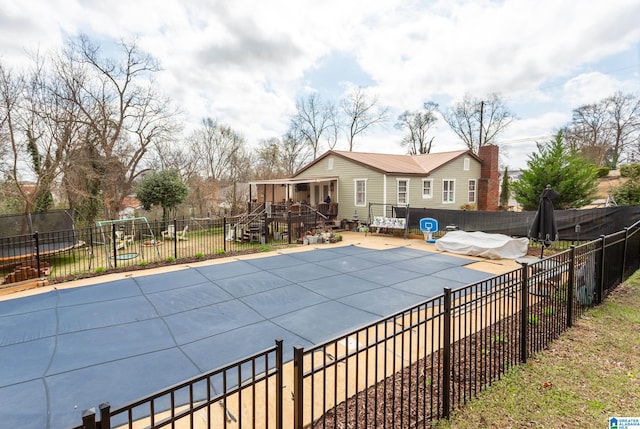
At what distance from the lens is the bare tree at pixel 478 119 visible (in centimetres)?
3475

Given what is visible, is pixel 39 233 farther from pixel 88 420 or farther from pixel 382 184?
pixel 382 184

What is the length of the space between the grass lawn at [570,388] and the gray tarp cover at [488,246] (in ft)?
16.5

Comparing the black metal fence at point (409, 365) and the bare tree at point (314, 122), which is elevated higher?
the bare tree at point (314, 122)

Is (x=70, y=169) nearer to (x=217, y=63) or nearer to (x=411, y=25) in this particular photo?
(x=217, y=63)

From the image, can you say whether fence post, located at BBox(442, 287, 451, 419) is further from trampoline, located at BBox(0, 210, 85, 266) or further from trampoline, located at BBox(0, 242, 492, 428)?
trampoline, located at BBox(0, 210, 85, 266)

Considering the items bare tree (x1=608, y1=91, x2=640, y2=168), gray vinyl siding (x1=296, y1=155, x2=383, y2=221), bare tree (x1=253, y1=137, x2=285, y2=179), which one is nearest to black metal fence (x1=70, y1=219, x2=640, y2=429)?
gray vinyl siding (x1=296, y1=155, x2=383, y2=221)

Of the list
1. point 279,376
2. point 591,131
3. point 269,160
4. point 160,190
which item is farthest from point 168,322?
point 591,131

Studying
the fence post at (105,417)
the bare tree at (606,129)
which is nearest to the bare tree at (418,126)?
the bare tree at (606,129)

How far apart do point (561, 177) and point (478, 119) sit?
79.8ft

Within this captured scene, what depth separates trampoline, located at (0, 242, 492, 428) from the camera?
3.39 m

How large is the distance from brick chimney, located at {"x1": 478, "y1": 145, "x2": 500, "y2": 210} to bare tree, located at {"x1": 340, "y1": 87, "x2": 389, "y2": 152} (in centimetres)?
1582

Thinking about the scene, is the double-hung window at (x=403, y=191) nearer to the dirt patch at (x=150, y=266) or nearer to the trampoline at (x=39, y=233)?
the dirt patch at (x=150, y=266)

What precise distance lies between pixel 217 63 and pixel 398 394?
55.7 feet

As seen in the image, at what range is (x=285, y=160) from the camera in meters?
31.7
